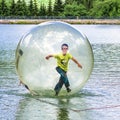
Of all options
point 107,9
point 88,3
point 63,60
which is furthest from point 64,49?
point 88,3

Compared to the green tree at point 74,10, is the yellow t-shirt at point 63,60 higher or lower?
higher

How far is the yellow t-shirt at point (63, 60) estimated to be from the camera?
13750mm

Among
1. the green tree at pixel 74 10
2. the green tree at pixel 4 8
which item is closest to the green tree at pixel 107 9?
the green tree at pixel 74 10

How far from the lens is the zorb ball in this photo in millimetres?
13758

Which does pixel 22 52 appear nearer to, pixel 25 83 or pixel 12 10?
pixel 25 83

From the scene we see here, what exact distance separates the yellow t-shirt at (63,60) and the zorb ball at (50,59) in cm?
10

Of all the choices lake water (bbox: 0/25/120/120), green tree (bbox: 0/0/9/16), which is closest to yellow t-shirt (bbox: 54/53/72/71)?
lake water (bbox: 0/25/120/120)

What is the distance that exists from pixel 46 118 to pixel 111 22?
4254 inches

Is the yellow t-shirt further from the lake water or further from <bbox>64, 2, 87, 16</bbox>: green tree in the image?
<bbox>64, 2, 87, 16</bbox>: green tree

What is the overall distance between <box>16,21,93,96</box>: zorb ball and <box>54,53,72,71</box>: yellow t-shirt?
0.33 ft

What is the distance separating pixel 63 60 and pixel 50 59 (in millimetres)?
307

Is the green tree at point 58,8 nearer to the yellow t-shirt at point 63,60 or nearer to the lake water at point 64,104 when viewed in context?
the lake water at point 64,104

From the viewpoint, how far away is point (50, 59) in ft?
45.3

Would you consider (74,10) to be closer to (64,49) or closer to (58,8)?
(58,8)
